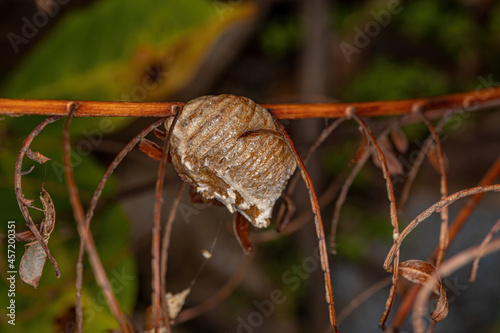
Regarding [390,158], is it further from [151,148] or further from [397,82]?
[397,82]

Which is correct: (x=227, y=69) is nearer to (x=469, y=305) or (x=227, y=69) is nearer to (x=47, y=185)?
(x=47, y=185)

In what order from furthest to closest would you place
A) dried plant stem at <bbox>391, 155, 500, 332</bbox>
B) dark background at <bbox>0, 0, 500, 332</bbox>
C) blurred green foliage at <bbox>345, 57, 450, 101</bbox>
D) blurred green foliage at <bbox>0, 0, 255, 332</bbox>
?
blurred green foliage at <bbox>345, 57, 450, 101</bbox>, dark background at <bbox>0, 0, 500, 332</bbox>, blurred green foliage at <bbox>0, 0, 255, 332</bbox>, dried plant stem at <bbox>391, 155, 500, 332</bbox>

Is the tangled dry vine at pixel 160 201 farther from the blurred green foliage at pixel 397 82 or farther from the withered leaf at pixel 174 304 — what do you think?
the blurred green foliage at pixel 397 82

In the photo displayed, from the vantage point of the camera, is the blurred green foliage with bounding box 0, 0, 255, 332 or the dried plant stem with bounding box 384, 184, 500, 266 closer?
the dried plant stem with bounding box 384, 184, 500, 266

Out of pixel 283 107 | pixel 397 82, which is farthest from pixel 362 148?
pixel 397 82

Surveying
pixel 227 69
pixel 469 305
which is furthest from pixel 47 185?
pixel 469 305

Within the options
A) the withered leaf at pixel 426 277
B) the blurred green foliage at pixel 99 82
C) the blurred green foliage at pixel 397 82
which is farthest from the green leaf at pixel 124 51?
the withered leaf at pixel 426 277

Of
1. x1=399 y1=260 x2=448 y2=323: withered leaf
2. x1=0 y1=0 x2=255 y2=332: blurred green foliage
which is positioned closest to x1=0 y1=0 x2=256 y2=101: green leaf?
x1=0 y1=0 x2=255 y2=332: blurred green foliage

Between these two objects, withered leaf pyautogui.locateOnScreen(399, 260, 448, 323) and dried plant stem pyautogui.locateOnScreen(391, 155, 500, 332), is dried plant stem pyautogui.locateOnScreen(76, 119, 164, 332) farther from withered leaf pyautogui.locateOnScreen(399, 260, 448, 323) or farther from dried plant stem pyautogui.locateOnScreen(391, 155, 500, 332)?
dried plant stem pyautogui.locateOnScreen(391, 155, 500, 332)
